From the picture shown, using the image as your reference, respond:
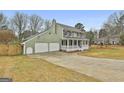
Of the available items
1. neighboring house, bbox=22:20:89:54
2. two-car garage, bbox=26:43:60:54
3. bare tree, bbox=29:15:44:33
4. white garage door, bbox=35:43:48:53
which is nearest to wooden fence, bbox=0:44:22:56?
neighboring house, bbox=22:20:89:54

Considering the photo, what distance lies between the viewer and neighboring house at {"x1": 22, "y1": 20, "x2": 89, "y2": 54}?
12.1 metres

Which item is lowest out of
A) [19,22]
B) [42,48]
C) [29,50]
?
[29,50]

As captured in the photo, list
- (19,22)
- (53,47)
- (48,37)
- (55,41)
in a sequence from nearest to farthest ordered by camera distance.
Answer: (19,22), (53,47), (48,37), (55,41)

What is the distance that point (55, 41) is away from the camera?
14.4m

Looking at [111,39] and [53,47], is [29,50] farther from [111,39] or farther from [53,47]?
[111,39]

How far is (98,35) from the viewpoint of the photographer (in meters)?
8.41

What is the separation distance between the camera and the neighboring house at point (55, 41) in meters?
12.1

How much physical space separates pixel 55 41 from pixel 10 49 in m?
3.49

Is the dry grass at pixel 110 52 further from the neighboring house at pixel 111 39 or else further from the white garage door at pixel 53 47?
the white garage door at pixel 53 47

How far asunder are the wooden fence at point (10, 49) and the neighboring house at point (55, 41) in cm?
37

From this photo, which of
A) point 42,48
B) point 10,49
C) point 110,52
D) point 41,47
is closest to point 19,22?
point 10,49

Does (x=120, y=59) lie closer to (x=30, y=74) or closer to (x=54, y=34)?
(x=30, y=74)
